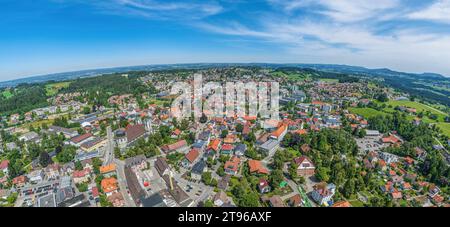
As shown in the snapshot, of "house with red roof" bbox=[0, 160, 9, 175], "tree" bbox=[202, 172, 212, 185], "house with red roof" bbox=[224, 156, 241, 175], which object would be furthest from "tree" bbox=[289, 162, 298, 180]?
"house with red roof" bbox=[0, 160, 9, 175]

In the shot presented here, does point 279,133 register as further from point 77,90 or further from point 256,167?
point 77,90

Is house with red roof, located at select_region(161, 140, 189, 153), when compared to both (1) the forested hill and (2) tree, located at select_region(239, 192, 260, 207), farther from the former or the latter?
(1) the forested hill

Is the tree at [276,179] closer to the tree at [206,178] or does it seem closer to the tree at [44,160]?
the tree at [206,178]

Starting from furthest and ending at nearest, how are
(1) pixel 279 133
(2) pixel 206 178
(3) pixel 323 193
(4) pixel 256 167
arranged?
(1) pixel 279 133 < (4) pixel 256 167 < (2) pixel 206 178 < (3) pixel 323 193

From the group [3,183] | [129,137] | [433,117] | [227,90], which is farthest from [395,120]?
[3,183]

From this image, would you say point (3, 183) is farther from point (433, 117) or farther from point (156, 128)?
point (433, 117)

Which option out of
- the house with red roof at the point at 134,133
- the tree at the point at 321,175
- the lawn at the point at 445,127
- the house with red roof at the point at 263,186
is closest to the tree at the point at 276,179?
the house with red roof at the point at 263,186

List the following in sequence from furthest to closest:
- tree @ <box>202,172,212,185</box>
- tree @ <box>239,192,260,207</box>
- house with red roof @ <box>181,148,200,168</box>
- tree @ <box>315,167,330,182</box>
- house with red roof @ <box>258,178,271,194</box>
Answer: house with red roof @ <box>181,148,200,168</box> < tree @ <box>315,167,330,182</box> < tree @ <box>202,172,212,185</box> < house with red roof @ <box>258,178,271,194</box> < tree @ <box>239,192,260,207</box>

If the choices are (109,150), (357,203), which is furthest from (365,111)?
(109,150)
